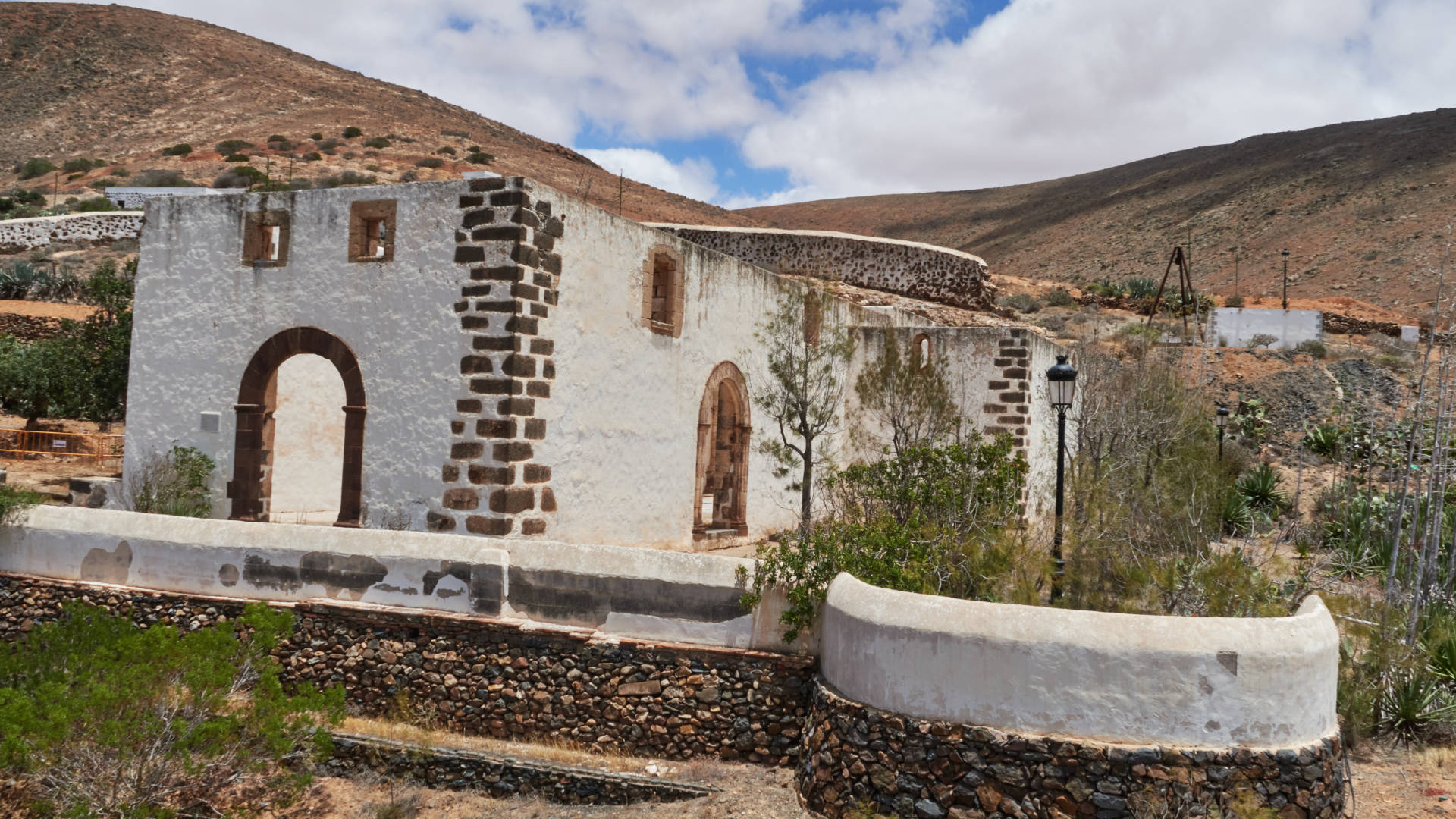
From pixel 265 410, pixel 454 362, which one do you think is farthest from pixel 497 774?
pixel 265 410

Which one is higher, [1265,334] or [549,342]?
[1265,334]

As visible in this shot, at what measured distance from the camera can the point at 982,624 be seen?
5492 millimetres

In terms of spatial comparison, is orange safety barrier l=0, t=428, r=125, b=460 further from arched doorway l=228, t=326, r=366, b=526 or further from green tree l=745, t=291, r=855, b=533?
green tree l=745, t=291, r=855, b=533

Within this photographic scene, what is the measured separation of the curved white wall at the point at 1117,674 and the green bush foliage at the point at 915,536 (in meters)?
1.09

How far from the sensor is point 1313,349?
25.3m

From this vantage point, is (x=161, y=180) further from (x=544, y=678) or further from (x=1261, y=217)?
(x=1261, y=217)

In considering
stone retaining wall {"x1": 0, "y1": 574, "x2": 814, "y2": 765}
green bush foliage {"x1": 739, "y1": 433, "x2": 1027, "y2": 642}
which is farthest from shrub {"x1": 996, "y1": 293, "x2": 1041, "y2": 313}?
stone retaining wall {"x1": 0, "y1": 574, "x2": 814, "y2": 765}

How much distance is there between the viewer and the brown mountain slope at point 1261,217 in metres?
37.1

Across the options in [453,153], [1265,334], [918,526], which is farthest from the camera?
[453,153]

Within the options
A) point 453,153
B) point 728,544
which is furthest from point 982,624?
point 453,153

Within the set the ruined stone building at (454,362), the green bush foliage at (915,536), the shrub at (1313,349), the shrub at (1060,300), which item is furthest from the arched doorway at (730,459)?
the shrub at (1060,300)

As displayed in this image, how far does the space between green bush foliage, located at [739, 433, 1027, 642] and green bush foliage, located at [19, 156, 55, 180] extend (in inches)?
1749

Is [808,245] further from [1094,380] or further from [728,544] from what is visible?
[728,544]

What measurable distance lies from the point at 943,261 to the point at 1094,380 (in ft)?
20.5
